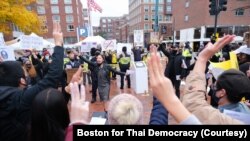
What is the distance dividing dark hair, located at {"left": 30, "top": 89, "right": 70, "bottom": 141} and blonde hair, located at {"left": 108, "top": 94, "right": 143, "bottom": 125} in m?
0.38

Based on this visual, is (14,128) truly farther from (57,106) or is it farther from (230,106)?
(230,106)

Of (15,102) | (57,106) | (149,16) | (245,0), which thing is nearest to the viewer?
(57,106)

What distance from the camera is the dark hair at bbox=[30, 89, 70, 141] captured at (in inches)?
64.6

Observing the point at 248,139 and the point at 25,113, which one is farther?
the point at 25,113

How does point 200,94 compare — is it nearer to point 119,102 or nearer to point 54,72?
point 119,102

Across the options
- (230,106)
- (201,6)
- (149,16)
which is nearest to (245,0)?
(201,6)

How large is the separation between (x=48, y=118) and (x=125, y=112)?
1.84 feet

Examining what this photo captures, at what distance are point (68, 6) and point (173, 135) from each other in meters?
64.2

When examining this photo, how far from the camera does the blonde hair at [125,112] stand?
5.82 feet

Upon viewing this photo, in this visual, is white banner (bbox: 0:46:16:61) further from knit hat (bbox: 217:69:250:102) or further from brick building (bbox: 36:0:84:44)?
brick building (bbox: 36:0:84:44)

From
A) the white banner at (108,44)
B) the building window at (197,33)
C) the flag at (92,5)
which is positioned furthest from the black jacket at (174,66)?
the building window at (197,33)

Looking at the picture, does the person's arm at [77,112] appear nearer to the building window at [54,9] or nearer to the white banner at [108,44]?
the white banner at [108,44]

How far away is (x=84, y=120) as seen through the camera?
1.44m

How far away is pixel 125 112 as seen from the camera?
178 centimetres
